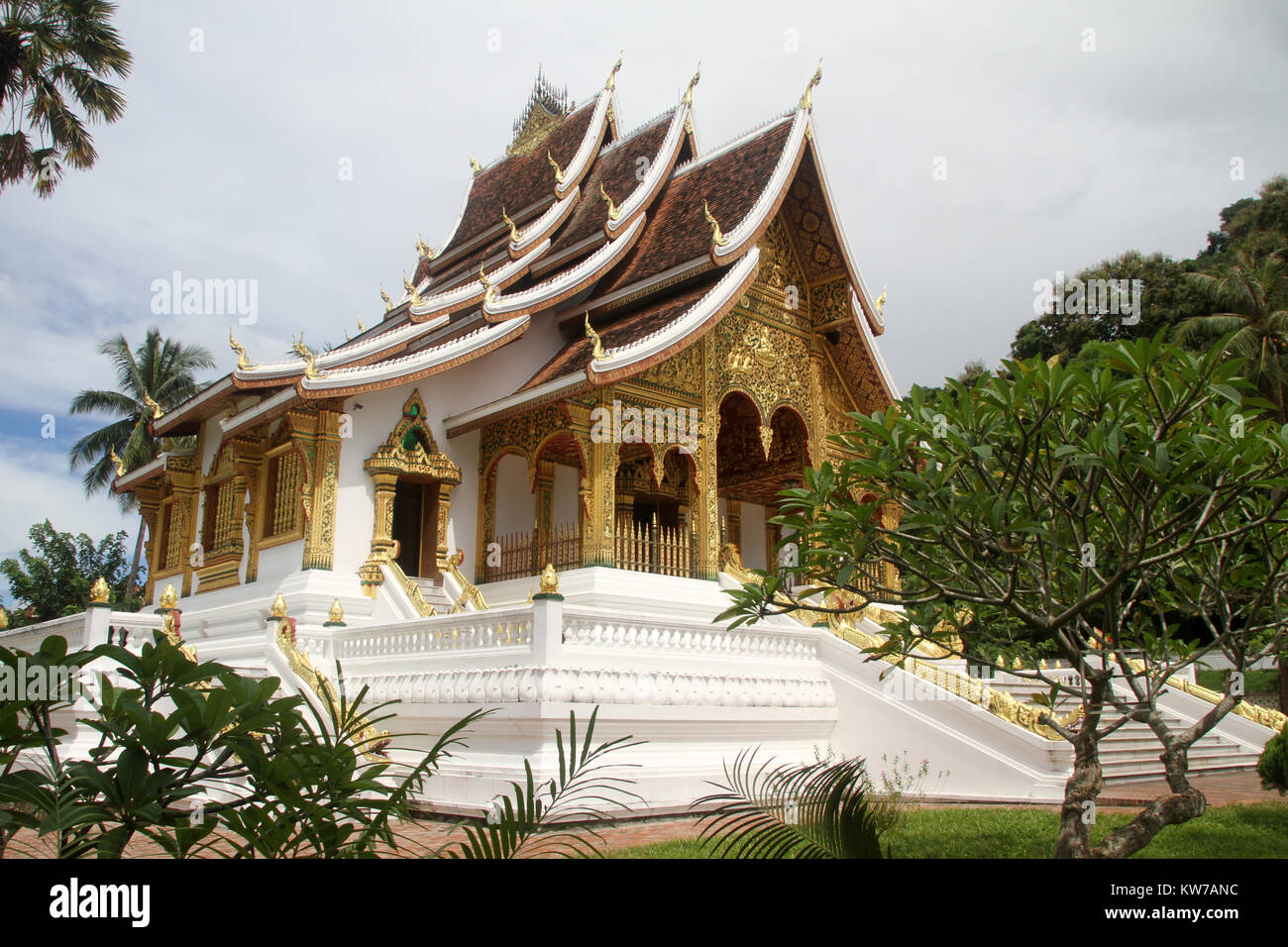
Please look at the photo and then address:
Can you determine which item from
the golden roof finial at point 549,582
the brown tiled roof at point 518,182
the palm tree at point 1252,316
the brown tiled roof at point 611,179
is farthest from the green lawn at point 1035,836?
the palm tree at point 1252,316

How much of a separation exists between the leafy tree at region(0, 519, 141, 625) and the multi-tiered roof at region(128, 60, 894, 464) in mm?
17004

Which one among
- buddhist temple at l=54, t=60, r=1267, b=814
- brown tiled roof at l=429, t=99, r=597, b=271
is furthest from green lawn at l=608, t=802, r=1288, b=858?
brown tiled roof at l=429, t=99, r=597, b=271

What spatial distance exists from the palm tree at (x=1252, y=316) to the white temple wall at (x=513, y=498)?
46.7 feet

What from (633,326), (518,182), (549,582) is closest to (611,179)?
(518,182)

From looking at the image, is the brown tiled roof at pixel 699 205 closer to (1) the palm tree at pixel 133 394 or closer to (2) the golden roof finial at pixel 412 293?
(2) the golden roof finial at pixel 412 293

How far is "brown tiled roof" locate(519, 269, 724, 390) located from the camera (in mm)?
12102

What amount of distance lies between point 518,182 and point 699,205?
474 cm

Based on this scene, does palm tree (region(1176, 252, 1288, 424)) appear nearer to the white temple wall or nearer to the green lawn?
the white temple wall

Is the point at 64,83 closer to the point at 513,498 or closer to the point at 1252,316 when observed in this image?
the point at 513,498

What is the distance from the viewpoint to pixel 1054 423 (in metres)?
4.09

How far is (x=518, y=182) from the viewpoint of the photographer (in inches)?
722

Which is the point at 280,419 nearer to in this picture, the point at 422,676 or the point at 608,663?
the point at 422,676

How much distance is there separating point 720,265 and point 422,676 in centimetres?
659
